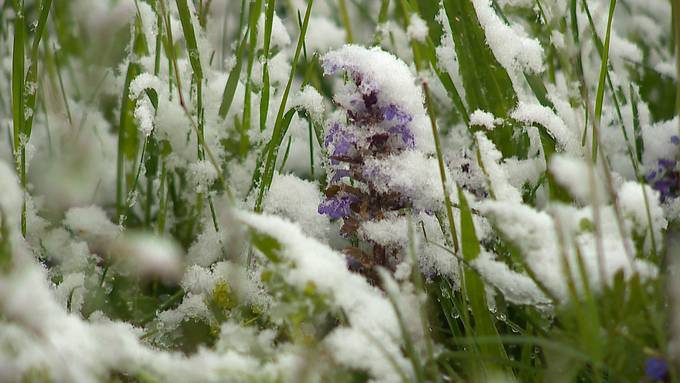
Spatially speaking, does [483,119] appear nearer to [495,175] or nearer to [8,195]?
[495,175]

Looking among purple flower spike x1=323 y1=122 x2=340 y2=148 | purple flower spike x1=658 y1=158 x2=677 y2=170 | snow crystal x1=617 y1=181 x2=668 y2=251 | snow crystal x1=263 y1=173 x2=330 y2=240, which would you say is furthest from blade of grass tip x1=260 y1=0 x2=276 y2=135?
purple flower spike x1=658 y1=158 x2=677 y2=170

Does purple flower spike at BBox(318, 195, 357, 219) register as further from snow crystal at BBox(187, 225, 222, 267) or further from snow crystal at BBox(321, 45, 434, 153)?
snow crystal at BBox(187, 225, 222, 267)

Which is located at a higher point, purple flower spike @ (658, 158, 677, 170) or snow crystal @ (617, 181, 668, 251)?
purple flower spike @ (658, 158, 677, 170)

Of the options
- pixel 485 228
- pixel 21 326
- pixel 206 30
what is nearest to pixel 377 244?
pixel 485 228

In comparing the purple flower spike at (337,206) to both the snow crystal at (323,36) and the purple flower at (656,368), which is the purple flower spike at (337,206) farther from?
the snow crystal at (323,36)

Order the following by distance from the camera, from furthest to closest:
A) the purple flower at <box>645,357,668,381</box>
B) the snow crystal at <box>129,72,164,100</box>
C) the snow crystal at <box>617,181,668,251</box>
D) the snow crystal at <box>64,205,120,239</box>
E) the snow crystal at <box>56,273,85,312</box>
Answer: the snow crystal at <box>64,205,120,239</box> < the snow crystal at <box>129,72,164,100</box> < the snow crystal at <box>56,273,85,312</box> < the snow crystal at <box>617,181,668,251</box> < the purple flower at <box>645,357,668,381</box>

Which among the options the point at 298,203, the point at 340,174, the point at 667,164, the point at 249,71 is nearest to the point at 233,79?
the point at 249,71

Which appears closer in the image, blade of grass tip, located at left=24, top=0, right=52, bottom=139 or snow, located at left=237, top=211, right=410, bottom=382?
snow, located at left=237, top=211, right=410, bottom=382

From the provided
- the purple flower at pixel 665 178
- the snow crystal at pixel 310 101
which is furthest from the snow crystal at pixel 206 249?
the purple flower at pixel 665 178

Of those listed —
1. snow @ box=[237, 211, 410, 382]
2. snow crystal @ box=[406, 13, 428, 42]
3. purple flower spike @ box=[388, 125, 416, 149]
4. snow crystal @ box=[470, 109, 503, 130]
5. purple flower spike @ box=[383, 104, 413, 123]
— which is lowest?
snow @ box=[237, 211, 410, 382]
